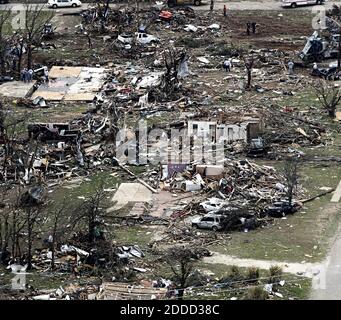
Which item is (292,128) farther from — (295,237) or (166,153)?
(295,237)

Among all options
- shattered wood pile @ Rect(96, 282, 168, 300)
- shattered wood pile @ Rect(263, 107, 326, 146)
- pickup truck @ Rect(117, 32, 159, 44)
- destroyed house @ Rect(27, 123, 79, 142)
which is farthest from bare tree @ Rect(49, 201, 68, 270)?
pickup truck @ Rect(117, 32, 159, 44)

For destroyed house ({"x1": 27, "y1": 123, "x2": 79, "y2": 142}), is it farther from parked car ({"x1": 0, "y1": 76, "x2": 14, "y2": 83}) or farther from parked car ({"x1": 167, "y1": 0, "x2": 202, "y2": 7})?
parked car ({"x1": 167, "y1": 0, "x2": 202, "y2": 7})

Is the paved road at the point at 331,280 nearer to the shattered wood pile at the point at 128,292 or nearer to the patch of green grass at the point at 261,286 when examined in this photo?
the patch of green grass at the point at 261,286

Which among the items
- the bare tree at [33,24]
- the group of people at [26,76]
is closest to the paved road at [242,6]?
the bare tree at [33,24]

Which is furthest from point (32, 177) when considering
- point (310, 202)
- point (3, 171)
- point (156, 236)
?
point (310, 202)

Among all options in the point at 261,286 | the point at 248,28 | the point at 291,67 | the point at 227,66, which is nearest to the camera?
the point at 261,286

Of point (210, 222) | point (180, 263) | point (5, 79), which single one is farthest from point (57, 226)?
point (5, 79)
